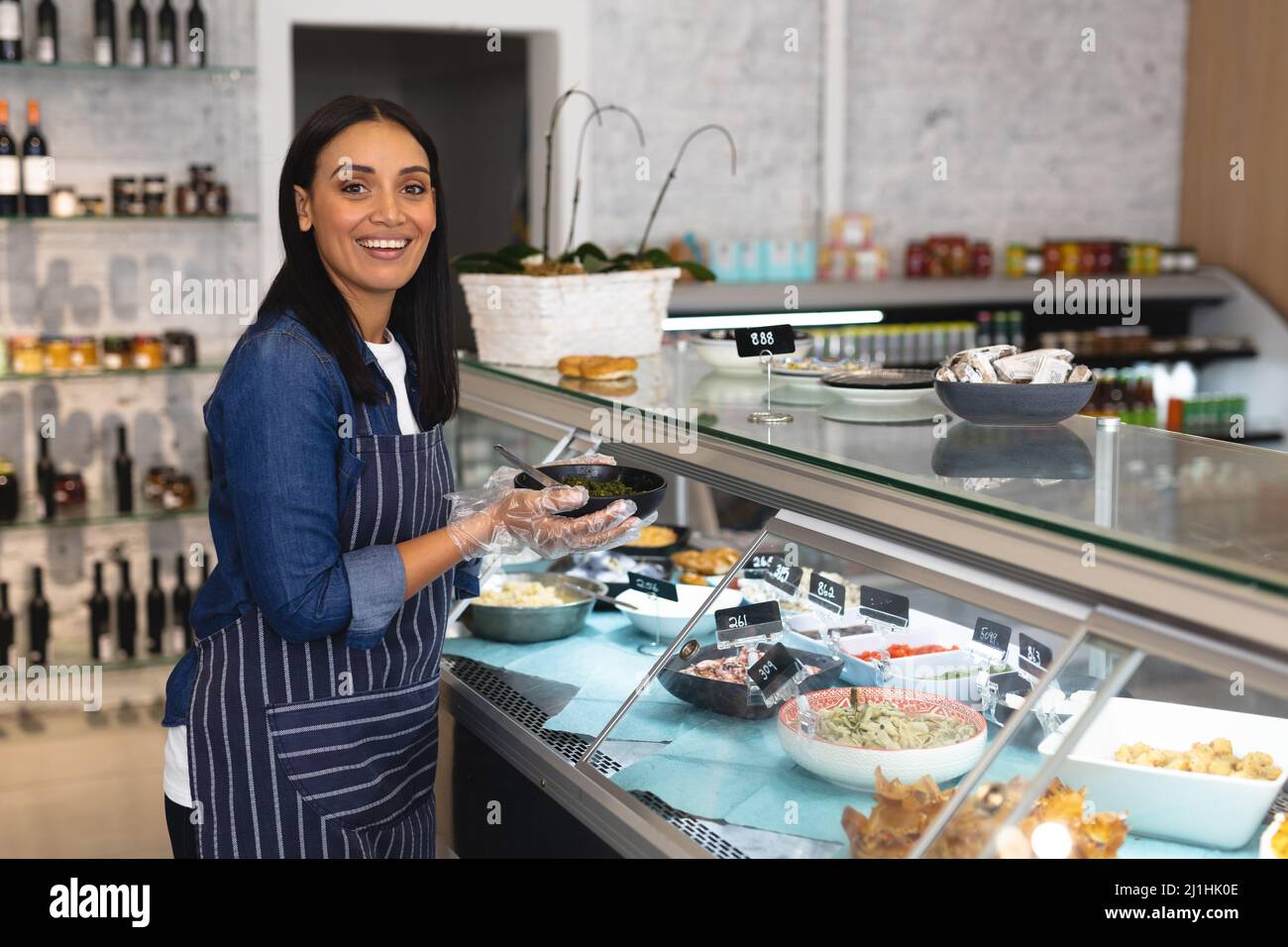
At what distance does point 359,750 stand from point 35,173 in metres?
3.69

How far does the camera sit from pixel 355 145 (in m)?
1.91

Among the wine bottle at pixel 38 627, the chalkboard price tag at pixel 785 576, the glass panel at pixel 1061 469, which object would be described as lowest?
the wine bottle at pixel 38 627

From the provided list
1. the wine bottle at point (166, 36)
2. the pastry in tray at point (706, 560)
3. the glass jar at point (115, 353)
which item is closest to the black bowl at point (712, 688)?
the pastry in tray at point (706, 560)

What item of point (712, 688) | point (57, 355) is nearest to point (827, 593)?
point (712, 688)

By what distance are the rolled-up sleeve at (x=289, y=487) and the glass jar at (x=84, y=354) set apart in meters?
→ 3.52

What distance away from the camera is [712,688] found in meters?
2.26

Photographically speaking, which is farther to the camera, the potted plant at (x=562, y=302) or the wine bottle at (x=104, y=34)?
the wine bottle at (x=104, y=34)

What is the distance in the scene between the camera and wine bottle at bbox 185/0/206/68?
5.06m

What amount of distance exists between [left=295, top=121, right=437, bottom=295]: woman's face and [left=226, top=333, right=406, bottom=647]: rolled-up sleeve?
176 mm

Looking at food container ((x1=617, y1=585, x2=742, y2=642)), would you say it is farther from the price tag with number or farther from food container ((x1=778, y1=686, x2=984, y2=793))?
food container ((x1=778, y1=686, x2=984, y2=793))

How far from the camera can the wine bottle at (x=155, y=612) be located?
5148 mm

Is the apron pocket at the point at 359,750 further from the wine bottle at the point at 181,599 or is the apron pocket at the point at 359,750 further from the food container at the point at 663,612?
the wine bottle at the point at 181,599
